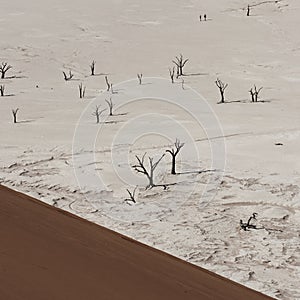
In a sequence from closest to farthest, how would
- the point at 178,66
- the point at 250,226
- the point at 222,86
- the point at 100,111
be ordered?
the point at 250,226, the point at 100,111, the point at 222,86, the point at 178,66

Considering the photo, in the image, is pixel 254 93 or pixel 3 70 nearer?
pixel 254 93

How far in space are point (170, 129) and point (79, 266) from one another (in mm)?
7686

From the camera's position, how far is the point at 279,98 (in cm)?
1252

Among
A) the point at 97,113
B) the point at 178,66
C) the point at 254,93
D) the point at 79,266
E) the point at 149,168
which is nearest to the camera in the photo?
the point at 79,266

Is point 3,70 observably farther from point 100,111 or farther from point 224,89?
point 224,89

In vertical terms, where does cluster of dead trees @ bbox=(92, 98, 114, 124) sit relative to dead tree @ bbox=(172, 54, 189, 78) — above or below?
below

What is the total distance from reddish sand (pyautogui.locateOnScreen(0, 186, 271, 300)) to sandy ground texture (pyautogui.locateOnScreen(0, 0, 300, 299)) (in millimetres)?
2208

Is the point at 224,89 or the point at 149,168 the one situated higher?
the point at 224,89

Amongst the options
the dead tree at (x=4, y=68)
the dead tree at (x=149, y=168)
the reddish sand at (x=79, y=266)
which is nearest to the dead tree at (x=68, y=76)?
the dead tree at (x=4, y=68)

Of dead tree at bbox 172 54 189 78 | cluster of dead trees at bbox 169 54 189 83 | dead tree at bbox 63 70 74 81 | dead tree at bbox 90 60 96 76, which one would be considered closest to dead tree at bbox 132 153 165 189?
cluster of dead trees at bbox 169 54 189 83

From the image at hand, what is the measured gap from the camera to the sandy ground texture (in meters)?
6.13

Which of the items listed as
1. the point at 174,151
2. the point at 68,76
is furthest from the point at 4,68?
the point at 174,151

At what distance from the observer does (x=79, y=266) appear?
2.50m

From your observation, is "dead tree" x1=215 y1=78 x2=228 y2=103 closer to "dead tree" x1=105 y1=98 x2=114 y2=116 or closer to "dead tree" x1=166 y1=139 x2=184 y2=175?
"dead tree" x1=105 y1=98 x2=114 y2=116
